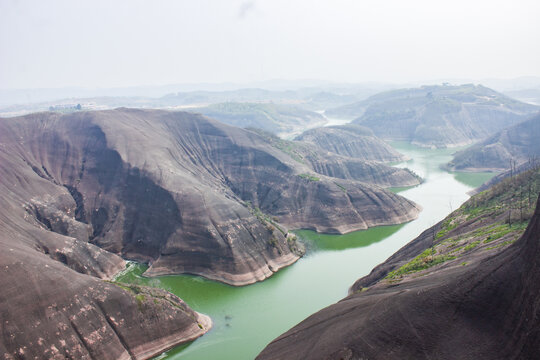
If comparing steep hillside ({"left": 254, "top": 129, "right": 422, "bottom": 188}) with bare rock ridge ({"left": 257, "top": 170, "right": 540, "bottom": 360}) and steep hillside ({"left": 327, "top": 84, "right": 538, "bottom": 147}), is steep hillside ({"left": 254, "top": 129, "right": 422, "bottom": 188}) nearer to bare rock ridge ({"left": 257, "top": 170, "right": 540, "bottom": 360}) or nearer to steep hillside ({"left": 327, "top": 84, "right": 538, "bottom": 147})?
steep hillside ({"left": 327, "top": 84, "right": 538, "bottom": 147})

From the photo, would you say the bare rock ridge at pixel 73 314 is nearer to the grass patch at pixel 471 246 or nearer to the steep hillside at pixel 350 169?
the grass patch at pixel 471 246

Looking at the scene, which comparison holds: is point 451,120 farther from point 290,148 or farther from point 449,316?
point 449,316

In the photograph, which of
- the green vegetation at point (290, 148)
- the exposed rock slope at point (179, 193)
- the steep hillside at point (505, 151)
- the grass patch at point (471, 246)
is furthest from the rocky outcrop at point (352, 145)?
the grass patch at point (471, 246)

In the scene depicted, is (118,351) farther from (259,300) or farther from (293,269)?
(293,269)

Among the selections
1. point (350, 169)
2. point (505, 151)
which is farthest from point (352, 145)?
point (505, 151)

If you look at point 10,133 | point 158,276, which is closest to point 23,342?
point 158,276
